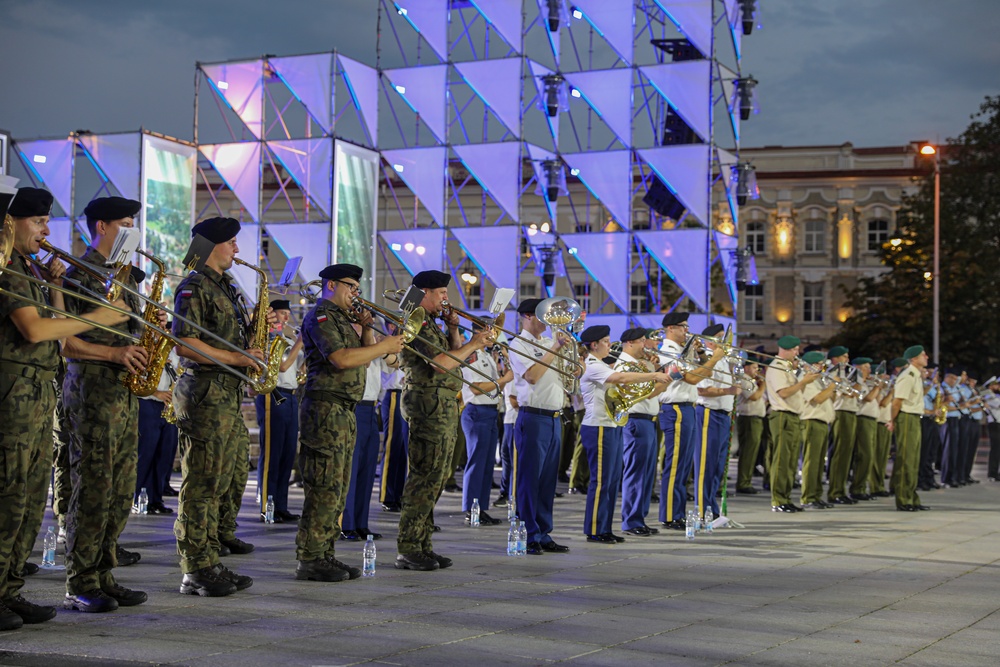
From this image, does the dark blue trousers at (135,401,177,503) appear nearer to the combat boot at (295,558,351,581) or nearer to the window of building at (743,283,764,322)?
the combat boot at (295,558,351,581)

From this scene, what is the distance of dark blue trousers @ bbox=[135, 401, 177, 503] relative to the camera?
13.2m

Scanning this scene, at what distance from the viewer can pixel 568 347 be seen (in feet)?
34.4

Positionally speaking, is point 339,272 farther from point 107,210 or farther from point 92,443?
point 92,443

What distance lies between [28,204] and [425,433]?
11.4 ft

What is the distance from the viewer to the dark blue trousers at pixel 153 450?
43.2ft

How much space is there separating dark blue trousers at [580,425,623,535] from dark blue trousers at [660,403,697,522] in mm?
1551

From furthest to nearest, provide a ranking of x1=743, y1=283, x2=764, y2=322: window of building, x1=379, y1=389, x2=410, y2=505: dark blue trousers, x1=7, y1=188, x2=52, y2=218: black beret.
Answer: x1=743, y1=283, x2=764, y2=322: window of building
x1=379, y1=389, x2=410, y2=505: dark blue trousers
x1=7, y1=188, x2=52, y2=218: black beret

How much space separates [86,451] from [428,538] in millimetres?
2979

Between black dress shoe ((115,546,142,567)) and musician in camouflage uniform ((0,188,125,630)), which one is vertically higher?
musician in camouflage uniform ((0,188,125,630))

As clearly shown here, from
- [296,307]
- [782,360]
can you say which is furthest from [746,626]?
[296,307]

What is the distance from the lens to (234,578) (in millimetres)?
7727

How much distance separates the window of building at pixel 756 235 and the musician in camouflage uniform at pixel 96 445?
6205 centimetres

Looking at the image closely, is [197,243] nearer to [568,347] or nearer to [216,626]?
[216,626]

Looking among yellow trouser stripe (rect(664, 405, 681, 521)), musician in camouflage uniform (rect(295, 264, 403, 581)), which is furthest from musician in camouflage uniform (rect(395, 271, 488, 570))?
Answer: yellow trouser stripe (rect(664, 405, 681, 521))
